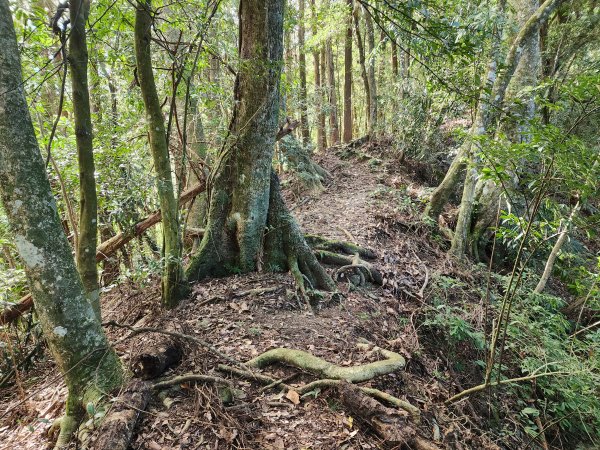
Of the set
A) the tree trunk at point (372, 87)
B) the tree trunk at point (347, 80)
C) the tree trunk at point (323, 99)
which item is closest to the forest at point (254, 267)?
the tree trunk at point (372, 87)

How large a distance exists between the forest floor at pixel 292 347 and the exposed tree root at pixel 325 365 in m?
0.11

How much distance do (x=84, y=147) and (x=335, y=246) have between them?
14.6 feet

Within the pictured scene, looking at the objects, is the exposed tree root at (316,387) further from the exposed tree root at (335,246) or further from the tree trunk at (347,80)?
the tree trunk at (347,80)

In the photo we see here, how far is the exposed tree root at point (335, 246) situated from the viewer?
660cm

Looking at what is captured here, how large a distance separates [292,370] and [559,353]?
12.8 ft

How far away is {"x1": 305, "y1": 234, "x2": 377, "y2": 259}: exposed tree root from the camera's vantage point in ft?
21.7

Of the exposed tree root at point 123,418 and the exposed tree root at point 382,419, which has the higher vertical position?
the exposed tree root at point 123,418

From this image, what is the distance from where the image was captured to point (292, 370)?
3.45 m

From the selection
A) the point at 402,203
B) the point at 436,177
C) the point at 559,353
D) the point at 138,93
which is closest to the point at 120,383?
the point at 138,93

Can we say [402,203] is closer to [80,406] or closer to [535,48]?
[535,48]

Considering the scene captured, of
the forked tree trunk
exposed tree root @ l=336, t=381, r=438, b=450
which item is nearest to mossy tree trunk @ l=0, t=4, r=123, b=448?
exposed tree root @ l=336, t=381, r=438, b=450

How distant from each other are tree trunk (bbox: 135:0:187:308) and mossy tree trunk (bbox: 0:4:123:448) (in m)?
1.70

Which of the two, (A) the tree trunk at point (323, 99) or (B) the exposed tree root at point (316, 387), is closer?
(B) the exposed tree root at point (316, 387)

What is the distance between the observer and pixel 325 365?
130 inches
